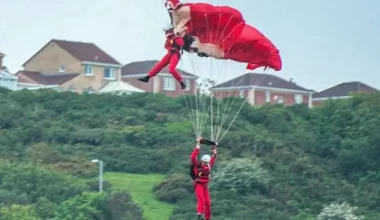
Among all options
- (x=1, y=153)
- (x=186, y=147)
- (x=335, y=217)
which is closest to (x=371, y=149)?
(x=186, y=147)

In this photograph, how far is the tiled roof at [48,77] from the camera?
95562 mm

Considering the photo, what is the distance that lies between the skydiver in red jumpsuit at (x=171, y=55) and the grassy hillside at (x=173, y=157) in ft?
70.0

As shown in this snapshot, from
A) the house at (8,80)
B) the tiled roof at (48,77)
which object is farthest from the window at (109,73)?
the house at (8,80)

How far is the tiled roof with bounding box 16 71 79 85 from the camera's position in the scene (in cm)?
9556

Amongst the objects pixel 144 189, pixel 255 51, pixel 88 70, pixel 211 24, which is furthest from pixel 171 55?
pixel 88 70

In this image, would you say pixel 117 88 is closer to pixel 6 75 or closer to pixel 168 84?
pixel 6 75

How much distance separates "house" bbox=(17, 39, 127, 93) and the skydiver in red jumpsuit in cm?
7138

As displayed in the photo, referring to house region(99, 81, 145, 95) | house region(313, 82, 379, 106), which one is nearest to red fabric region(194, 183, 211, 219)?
house region(99, 81, 145, 95)

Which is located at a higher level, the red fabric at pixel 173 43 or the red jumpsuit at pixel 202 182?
the red fabric at pixel 173 43

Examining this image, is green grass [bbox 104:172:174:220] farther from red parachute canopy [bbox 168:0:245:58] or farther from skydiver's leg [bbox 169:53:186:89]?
skydiver's leg [bbox 169:53:186:89]

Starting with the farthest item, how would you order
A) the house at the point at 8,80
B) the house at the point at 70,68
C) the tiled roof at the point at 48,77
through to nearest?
the house at the point at 70,68
the tiled roof at the point at 48,77
the house at the point at 8,80

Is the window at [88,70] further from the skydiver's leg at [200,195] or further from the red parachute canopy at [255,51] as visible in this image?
the skydiver's leg at [200,195]

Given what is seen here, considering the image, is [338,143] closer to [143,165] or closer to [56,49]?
[143,165]

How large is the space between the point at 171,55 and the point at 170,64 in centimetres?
25
